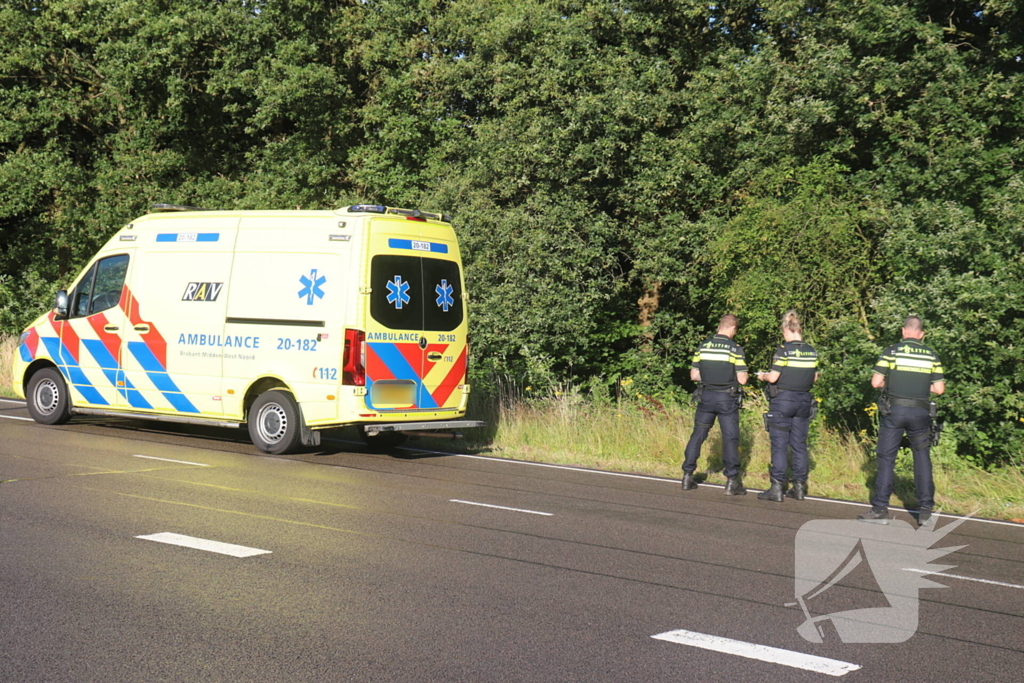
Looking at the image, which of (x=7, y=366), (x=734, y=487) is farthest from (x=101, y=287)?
(x=734, y=487)

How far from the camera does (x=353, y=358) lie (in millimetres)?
11469

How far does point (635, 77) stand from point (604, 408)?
6860 millimetres

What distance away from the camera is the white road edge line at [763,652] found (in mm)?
4793

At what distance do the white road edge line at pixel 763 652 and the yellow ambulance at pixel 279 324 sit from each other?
6.76 metres

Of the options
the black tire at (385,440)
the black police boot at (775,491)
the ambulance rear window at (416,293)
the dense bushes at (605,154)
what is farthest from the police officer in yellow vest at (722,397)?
the black tire at (385,440)

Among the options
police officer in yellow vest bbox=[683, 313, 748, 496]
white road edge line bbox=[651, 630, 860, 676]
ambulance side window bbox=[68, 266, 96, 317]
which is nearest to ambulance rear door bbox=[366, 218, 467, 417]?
police officer in yellow vest bbox=[683, 313, 748, 496]

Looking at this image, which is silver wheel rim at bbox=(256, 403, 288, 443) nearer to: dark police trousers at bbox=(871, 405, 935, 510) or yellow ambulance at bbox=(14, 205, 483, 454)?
yellow ambulance at bbox=(14, 205, 483, 454)

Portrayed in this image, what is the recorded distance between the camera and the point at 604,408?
53.4 ft

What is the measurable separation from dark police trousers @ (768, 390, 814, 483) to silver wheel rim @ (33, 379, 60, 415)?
29.5 feet

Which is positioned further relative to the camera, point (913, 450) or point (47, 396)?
point (47, 396)

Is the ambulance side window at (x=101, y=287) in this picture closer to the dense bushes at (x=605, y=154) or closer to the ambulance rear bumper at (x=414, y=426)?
the ambulance rear bumper at (x=414, y=426)

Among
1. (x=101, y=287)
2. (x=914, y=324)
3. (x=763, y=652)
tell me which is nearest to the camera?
(x=763, y=652)

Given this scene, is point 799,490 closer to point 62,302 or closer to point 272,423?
point 272,423

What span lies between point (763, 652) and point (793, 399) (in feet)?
18.5
